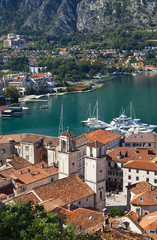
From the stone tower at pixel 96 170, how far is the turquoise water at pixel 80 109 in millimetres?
32593

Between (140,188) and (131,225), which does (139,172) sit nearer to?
(140,188)

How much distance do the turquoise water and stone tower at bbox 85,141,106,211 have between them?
107ft

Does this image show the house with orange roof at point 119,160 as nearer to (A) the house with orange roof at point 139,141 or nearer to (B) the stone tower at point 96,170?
(B) the stone tower at point 96,170

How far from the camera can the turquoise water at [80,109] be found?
209 ft

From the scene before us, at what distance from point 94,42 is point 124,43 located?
1431cm

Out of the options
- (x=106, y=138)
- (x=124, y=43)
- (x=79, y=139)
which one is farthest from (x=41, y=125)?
(x=124, y=43)

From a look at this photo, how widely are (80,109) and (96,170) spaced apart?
54862 mm

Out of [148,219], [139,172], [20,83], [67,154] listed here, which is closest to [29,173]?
[67,154]

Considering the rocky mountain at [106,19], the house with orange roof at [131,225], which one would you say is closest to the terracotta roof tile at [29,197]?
the house with orange roof at [131,225]

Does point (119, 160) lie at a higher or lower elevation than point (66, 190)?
lower

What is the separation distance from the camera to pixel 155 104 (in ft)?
266

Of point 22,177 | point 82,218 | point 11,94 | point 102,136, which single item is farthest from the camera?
point 11,94

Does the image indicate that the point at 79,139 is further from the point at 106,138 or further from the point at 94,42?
the point at 94,42

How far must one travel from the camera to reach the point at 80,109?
79.0m
